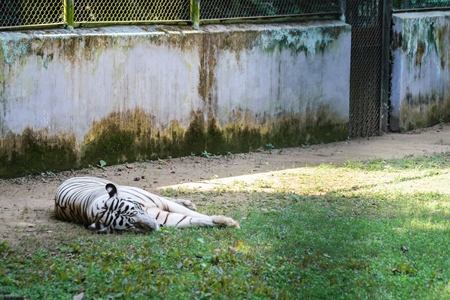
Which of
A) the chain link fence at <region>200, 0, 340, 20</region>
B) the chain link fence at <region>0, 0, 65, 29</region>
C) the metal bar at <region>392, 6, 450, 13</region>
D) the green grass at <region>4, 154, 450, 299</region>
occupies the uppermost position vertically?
the metal bar at <region>392, 6, 450, 13</region>

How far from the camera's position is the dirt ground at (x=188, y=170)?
718 cm

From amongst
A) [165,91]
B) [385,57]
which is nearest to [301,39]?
[385,57]

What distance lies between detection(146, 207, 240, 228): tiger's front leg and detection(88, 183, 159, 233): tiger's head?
23 cm

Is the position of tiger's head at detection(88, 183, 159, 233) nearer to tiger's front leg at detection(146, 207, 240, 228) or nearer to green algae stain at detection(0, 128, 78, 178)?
tiger's front leg at detection(146, 207, 240, 228)

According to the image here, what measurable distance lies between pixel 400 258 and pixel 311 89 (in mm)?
6075

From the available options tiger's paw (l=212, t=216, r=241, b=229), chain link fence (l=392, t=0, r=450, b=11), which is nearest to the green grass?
tiger's paw (l=212, t=216, r=241, b=229)

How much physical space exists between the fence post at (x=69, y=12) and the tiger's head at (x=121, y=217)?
3227 mm

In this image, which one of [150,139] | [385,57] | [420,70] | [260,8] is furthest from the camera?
[420,70]

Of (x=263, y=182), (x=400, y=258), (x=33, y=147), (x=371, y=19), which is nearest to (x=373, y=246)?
(x=400, y=258)

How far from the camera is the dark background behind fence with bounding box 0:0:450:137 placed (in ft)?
30.1

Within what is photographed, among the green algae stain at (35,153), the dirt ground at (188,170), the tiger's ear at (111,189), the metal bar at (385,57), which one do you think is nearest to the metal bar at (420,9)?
the metal bar at (385,57)

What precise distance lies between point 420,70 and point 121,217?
815cm

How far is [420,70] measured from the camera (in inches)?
528

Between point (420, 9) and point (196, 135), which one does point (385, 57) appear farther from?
point (196, 135)
